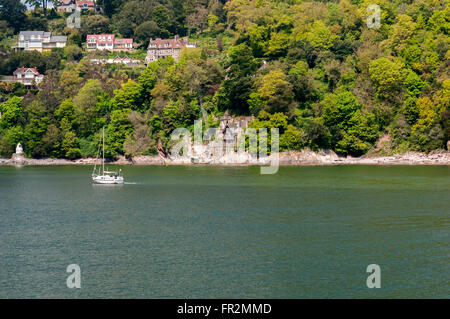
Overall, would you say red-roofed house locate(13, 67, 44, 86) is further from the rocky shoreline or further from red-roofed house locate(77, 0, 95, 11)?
red-roofed house locate(77, 0, 95, 11)

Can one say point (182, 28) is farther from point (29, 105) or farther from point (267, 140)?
point (267, 140)

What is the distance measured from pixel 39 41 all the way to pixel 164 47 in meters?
40.6

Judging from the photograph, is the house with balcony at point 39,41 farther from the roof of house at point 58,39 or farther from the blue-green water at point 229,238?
the blue-green water at point 229,238

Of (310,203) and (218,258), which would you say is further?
(310,203)

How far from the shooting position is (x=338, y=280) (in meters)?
31.8

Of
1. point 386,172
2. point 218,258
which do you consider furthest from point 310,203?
point 386,172

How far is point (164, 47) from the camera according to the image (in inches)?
6093

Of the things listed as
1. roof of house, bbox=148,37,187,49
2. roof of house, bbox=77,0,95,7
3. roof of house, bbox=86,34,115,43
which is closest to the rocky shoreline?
roof of house, bbox=148,37,187,49

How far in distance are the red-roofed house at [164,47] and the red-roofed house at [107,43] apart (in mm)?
10470

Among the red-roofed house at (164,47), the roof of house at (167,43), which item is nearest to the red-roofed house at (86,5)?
the roof of house at (167,43)

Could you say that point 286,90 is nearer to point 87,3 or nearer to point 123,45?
point 123,45

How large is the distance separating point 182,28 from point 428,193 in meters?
121

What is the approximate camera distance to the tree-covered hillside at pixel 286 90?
102 meters
